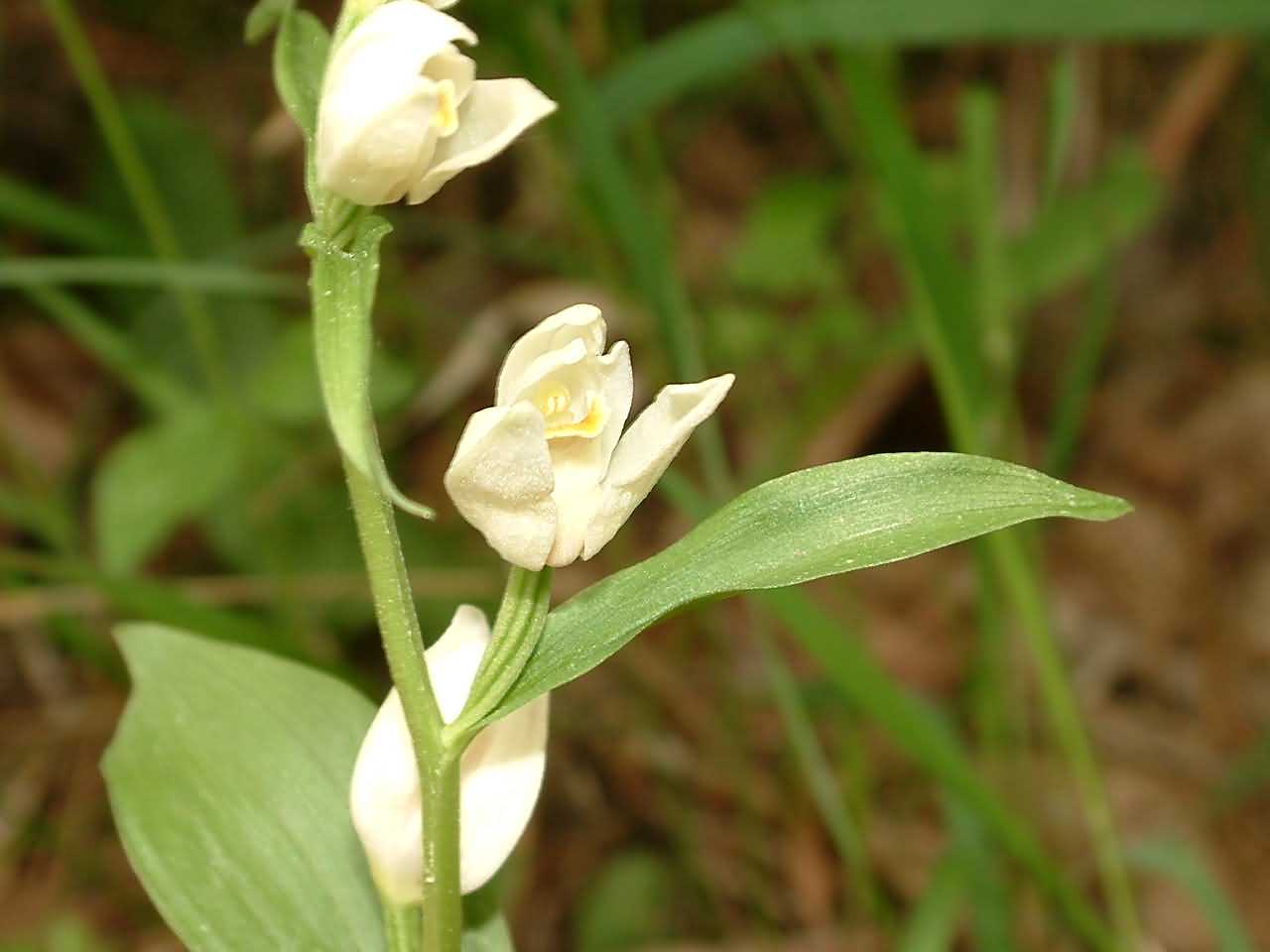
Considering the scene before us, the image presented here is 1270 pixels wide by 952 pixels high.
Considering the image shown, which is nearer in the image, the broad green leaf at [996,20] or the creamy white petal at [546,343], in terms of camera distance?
the creamy white petal at [546,343]

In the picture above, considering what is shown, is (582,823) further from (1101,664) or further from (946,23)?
(946,23)

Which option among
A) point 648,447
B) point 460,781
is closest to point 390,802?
point 460,781

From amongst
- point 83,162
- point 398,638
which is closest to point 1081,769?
point 398,638

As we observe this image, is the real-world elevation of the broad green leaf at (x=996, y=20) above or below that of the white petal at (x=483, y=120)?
above

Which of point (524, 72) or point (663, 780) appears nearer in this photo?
point (524, 72)

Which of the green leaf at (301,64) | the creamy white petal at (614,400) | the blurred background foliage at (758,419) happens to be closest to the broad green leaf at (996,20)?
the blurred background foliage at (758,419)

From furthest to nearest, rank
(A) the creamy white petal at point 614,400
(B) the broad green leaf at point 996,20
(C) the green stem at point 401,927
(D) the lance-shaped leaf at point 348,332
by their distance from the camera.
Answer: (B) the broad green leaf at point 996,20 → (C) the green stem at point 401,927 → (A) the creamy white petal at point 614,400 → (D) the lance-shaped leaf at point 348,332

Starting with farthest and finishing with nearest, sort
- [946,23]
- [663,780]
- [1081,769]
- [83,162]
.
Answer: [83,162] < [663,780] < [946,23] < [1081,769]

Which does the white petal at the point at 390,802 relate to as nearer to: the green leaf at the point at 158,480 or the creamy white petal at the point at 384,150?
the creamy white petal at the point at 384,150

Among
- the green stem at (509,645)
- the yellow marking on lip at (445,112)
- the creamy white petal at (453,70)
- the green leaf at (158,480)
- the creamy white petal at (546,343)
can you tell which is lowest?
the green stem at (509,645)
